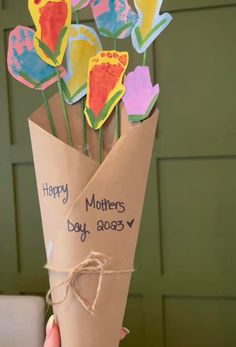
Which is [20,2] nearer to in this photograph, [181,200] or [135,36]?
[181,200]

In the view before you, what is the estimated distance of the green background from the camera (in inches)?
75.7

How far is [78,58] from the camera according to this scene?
78 cm

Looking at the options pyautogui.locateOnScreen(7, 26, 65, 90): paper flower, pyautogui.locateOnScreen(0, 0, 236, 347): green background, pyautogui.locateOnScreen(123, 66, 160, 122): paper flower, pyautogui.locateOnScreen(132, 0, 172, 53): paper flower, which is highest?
pyautogui.locateOnScreen(132, 0, 172, 53): paper flower

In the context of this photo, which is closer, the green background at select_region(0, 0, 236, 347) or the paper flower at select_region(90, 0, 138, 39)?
the paper flower at select_region(90, 0, 138, 39)

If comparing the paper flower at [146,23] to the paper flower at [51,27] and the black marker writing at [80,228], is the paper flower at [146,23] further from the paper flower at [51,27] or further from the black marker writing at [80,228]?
the black marker writing at [80,228]

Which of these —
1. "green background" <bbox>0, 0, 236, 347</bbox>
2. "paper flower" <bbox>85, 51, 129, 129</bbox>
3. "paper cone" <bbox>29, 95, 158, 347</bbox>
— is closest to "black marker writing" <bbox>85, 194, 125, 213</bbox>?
"paper cone" <bbox>29, 95, 158, 347</bbox>

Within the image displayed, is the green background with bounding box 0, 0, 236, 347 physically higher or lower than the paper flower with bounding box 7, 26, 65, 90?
lower

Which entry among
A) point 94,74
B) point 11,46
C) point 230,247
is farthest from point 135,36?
point 230,247

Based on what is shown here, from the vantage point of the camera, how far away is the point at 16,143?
2.13m

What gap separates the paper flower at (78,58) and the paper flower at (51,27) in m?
0.03

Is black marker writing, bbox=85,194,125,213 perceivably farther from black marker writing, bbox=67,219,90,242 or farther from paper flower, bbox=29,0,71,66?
paper flower, bbox=29,0,71,66

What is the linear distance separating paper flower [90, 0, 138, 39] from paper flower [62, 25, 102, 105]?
0.03 meters

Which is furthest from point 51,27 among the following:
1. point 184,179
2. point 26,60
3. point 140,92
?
point 184,179

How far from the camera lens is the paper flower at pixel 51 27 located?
736mm
